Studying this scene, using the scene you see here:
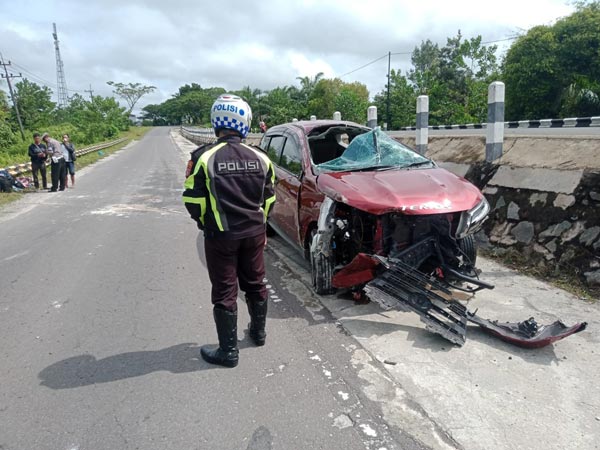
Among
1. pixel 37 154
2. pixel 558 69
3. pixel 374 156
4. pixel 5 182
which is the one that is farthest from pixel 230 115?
pixel 558 69

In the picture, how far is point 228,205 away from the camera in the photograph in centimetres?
312

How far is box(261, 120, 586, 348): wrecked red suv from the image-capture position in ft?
11.9

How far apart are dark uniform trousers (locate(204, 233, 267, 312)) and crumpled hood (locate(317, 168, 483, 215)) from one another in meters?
1.01

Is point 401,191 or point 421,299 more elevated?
point 401,191

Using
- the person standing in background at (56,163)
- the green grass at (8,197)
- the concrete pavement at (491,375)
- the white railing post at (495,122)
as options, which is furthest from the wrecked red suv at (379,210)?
the person standing in background at (56,163)

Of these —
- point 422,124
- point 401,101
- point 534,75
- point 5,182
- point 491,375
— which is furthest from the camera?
point 401,101

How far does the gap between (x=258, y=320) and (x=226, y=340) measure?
0.38 m

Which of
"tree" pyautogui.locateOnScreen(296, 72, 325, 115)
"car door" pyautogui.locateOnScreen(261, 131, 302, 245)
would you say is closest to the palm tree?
"tree" pyautogui.locateOnScreen(296, 72, 325, 115)

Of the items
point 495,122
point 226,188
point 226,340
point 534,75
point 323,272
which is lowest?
point 226,340

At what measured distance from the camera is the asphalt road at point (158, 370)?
2.51 metres

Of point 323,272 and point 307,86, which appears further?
point 307,86

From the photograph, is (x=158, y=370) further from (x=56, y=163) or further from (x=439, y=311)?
(x=56, y=163)

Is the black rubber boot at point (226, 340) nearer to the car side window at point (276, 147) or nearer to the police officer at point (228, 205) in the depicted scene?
the police officer at point (228, 205)

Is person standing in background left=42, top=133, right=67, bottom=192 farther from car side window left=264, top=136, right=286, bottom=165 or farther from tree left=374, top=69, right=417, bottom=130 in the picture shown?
tree left=374, top=69, right=417, bottom=130
